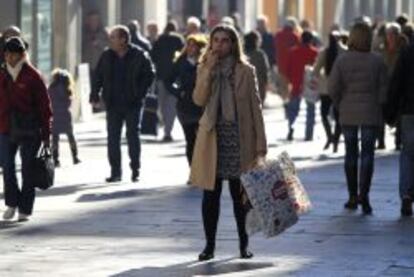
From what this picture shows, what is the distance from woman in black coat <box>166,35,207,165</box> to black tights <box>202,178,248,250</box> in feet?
15.8

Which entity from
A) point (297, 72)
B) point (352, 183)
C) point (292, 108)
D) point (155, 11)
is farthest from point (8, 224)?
point (155, 11)

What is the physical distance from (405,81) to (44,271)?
4723mm

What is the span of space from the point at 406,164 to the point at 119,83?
464cm

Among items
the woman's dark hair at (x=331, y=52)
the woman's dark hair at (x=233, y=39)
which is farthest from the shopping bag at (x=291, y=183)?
the woman's dark hair at (x=331, y=52)

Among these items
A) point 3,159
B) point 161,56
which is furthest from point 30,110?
point 161,56

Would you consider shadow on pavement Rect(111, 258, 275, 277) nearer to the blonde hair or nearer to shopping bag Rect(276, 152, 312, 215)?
shopping bag Rect(276, 152, 312, 215)

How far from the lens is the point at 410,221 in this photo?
15.7 meters

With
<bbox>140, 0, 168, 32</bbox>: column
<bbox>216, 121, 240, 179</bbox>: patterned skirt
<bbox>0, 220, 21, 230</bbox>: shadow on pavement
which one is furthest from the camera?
<bbox>140, 0, 168, 32</bbox>: column

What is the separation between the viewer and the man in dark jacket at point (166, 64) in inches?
1048

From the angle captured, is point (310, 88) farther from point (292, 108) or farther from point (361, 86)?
point (361, 86)

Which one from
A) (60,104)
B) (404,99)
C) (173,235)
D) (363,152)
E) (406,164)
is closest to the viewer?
(173,235)

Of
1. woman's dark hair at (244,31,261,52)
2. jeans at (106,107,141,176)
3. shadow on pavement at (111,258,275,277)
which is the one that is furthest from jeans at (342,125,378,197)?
woman's dark hair at (244,31,261,52)

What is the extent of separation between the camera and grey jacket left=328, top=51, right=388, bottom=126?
16.3 metres

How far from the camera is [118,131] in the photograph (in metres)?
19.9
